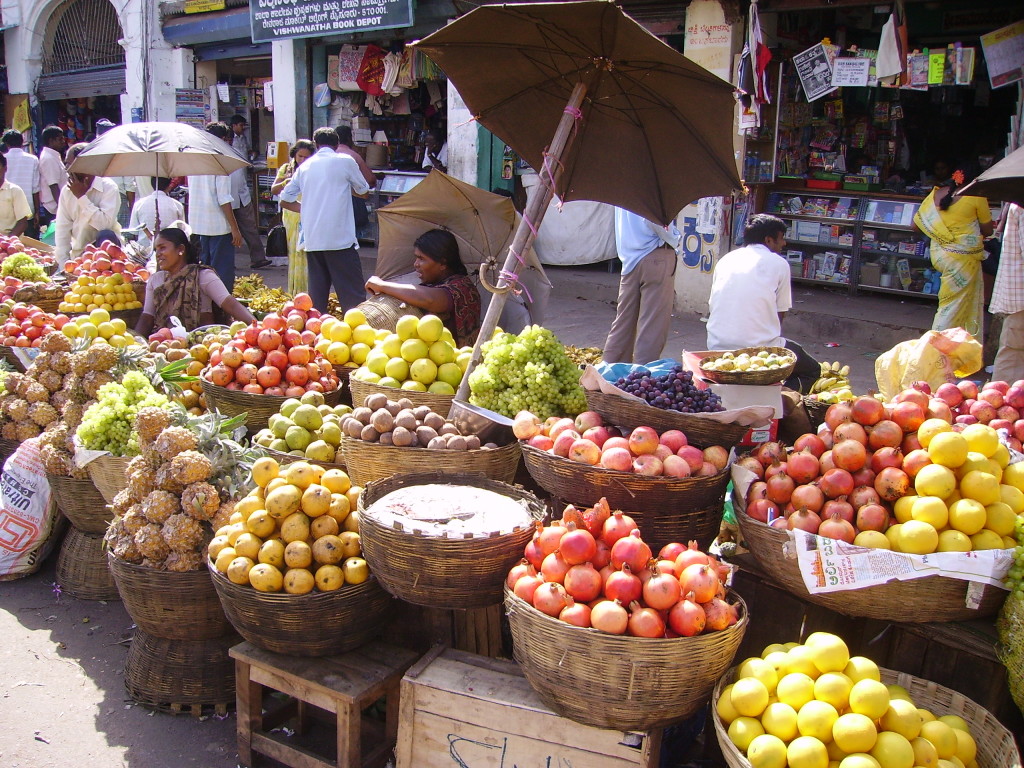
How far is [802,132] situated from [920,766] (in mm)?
9229

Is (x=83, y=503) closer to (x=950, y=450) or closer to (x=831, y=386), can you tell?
(x=950, y=450)

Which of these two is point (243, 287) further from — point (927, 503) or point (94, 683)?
point (927, 503)

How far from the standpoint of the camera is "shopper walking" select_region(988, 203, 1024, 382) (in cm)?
632

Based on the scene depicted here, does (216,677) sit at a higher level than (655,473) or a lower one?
lower

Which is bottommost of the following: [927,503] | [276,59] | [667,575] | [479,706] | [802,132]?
[479,706]

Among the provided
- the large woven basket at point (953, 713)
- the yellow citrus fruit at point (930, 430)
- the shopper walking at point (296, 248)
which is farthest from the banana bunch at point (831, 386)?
the shopper walking at point (296, 248)

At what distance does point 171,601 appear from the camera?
10.8ft

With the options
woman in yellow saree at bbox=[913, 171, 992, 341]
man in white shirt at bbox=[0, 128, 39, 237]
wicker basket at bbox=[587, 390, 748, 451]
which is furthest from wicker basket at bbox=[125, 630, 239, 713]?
man in white shirt at bbox=[0, 128, 39, 237]

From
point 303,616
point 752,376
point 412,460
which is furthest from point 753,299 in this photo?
point 303,616

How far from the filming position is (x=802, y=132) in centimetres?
1000

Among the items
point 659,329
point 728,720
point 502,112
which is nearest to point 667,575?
point 728,720

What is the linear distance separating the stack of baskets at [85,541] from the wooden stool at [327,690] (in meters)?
1.53

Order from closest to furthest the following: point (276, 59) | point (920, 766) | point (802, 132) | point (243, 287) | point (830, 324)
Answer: point (920, 766)
point (243, 287)
point (830, 324)
point (802, 132)
point (276, 59)

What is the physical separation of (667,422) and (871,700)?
1157 mm
